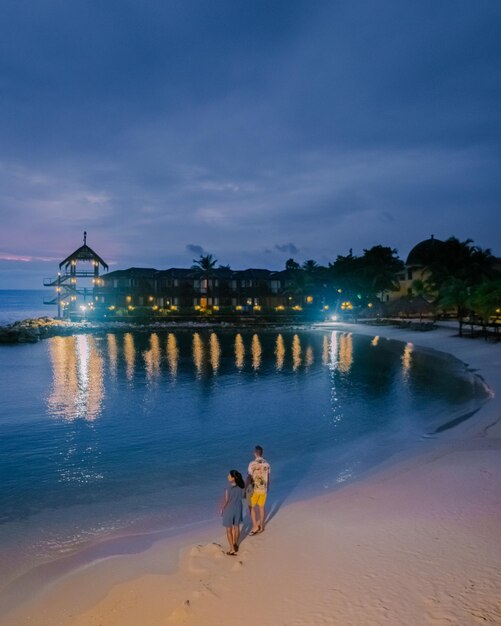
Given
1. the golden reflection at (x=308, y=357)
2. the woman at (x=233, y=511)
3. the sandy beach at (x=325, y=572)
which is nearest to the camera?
the sandy beach at (x=325, y=572)

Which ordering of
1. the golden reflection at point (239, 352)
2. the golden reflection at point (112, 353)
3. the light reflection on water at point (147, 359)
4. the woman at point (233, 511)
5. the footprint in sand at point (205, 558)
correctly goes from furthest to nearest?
the golden reflection at point (239, 352) → the golden reflection at point (112, 353) → the light reflection on water at point (147, 359) → the woman at point (233, 511) → the footprint in sand at point (205, 558)

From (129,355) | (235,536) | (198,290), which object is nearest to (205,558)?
(235,536)

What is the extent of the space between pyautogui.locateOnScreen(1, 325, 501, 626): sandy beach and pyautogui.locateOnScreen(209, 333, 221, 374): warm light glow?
84.5 ft

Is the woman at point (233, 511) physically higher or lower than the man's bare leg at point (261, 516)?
higher

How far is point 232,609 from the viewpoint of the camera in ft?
23.9

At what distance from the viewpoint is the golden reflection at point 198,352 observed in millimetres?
39675

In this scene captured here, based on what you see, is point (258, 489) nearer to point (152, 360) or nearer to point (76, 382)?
point (76, 382)

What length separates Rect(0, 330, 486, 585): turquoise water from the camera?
12.0 metres

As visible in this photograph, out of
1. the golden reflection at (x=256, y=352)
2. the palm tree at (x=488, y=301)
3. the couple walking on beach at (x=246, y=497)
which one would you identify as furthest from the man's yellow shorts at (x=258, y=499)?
the palm tree at (x=488, y=301)

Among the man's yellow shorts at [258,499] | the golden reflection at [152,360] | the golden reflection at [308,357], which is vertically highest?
the man's yellow shorts at [258,499]

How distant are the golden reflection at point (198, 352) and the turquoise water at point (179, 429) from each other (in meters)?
0.53

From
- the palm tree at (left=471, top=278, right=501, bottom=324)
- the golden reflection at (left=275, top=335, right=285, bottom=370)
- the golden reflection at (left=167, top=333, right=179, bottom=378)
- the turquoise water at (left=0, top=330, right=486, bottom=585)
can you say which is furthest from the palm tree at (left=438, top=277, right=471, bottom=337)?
the golden reflection at (left=167, top=333, right=179, bottom=378)

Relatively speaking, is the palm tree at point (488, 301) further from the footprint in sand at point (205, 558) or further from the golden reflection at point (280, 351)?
the footprint in sand at point (205, 558)

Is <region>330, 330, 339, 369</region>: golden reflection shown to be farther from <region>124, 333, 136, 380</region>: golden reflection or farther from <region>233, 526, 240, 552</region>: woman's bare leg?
<region>233, 526, 240, 552</region>: woman's bare leg
